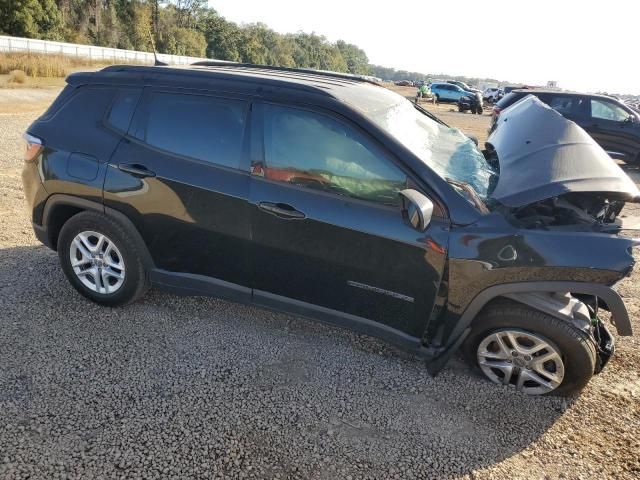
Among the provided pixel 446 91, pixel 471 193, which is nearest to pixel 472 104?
pixel 446 91

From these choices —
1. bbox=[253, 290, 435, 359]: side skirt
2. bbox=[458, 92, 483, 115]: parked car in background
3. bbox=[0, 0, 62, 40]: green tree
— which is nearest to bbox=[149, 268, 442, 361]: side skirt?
bbox=[253, 290, 435, 359]: side skirt

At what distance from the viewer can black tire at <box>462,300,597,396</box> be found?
9.13ft

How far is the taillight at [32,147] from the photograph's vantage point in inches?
141

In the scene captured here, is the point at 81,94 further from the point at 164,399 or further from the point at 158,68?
the point at 164,399

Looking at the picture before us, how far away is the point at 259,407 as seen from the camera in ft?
9.08

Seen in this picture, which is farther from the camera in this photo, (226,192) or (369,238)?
(226,192)

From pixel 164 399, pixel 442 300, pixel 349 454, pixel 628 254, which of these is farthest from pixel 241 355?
pixel 628 254

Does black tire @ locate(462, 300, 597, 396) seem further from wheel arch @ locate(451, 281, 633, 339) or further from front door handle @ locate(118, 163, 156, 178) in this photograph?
front door handle @ locate(118, 163, 156, 178)

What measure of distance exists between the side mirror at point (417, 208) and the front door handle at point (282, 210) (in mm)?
646

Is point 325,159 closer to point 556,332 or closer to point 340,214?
point 340,214

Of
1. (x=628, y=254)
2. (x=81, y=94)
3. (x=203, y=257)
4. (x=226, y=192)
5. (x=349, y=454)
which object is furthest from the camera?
(x=81, y=94)

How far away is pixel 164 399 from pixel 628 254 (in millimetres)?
2791

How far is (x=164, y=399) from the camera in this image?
2.77 meters

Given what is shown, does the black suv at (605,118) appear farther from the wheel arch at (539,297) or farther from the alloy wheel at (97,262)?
the alloy wheel at (97,262)
